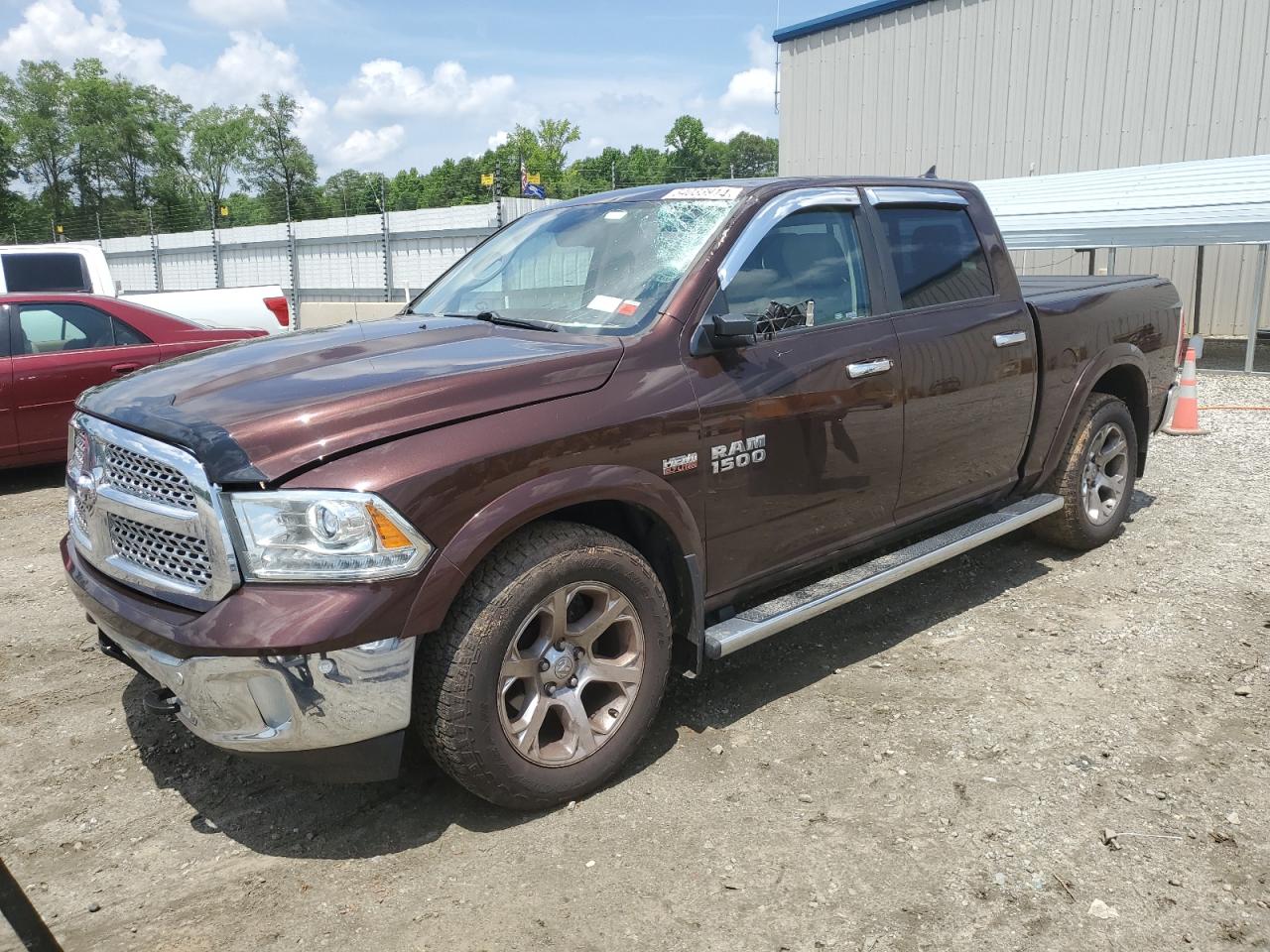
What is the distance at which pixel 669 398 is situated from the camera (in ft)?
10.8

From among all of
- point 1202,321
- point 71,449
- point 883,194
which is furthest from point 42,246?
point 1202,321

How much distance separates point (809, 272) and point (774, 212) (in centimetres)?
29

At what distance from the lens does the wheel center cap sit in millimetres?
3088

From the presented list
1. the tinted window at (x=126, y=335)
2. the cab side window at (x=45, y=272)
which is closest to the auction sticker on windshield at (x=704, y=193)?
the tinted window at (x=126, y=335)

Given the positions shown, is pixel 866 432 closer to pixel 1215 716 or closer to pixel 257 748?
pixel 1215 716

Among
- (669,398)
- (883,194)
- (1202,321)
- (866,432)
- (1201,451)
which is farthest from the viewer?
(1202,321)

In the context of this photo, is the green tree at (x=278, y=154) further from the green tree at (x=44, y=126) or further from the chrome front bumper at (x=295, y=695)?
the chrome front bumper at (x=295, y=695)

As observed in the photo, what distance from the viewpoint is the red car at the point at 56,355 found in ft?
24.6

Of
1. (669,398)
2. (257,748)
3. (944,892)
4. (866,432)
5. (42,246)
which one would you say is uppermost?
(42,246)

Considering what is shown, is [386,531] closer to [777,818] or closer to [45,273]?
[777,818]

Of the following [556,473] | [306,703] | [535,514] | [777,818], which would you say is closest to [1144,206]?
[777,818]

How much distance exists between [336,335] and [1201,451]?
25.3ft

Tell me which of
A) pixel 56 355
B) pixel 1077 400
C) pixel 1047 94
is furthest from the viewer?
pixel 1047 94

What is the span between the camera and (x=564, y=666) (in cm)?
310
